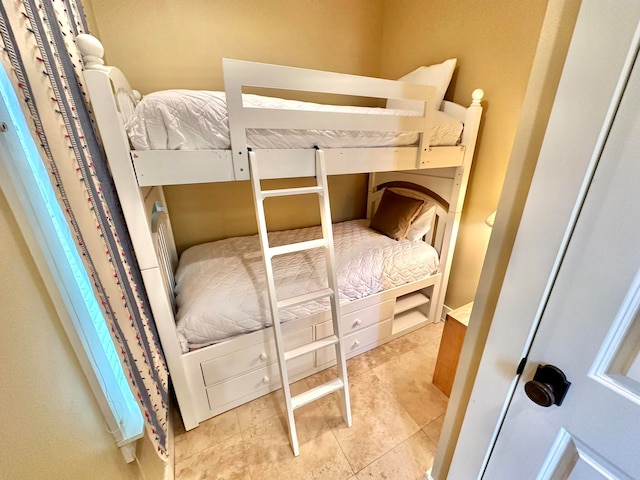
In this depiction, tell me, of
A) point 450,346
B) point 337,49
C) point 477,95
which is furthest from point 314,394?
point 337,49

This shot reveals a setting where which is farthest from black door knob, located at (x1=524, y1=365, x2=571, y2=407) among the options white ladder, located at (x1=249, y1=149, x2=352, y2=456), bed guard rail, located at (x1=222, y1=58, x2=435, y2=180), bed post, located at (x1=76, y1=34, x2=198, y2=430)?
bed post, located at (x1=76, y1=34, x2=198, y2=430)

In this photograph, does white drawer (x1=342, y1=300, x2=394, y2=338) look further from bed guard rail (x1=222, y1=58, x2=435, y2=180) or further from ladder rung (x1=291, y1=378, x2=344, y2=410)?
bed guard rail (x1=222, y1=58, x2=435, y2=180)

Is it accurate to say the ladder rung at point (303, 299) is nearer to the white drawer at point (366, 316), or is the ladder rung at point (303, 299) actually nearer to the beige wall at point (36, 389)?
the white drawer at point (366, 316)

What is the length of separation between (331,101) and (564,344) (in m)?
2.52

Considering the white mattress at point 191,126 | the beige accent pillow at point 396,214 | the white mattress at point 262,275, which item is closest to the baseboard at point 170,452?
the white mattress at point 262,275

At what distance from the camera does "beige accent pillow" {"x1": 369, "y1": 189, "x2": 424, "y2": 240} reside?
2.26 meters

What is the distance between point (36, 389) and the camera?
0.53 meters

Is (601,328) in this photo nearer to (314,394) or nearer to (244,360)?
(314,394)

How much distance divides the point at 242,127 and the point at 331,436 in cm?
168

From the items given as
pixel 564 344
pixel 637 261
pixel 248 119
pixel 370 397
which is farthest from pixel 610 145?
pixel 370 397

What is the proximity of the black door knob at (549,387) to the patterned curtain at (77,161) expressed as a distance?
1.15 meters

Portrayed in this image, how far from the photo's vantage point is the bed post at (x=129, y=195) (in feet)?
2.88

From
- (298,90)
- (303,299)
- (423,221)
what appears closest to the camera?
(298,90)

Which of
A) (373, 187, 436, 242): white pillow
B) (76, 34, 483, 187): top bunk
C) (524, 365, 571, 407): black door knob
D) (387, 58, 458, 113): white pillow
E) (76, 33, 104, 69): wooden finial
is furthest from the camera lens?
(373, 187, 436, 242): white pillow
